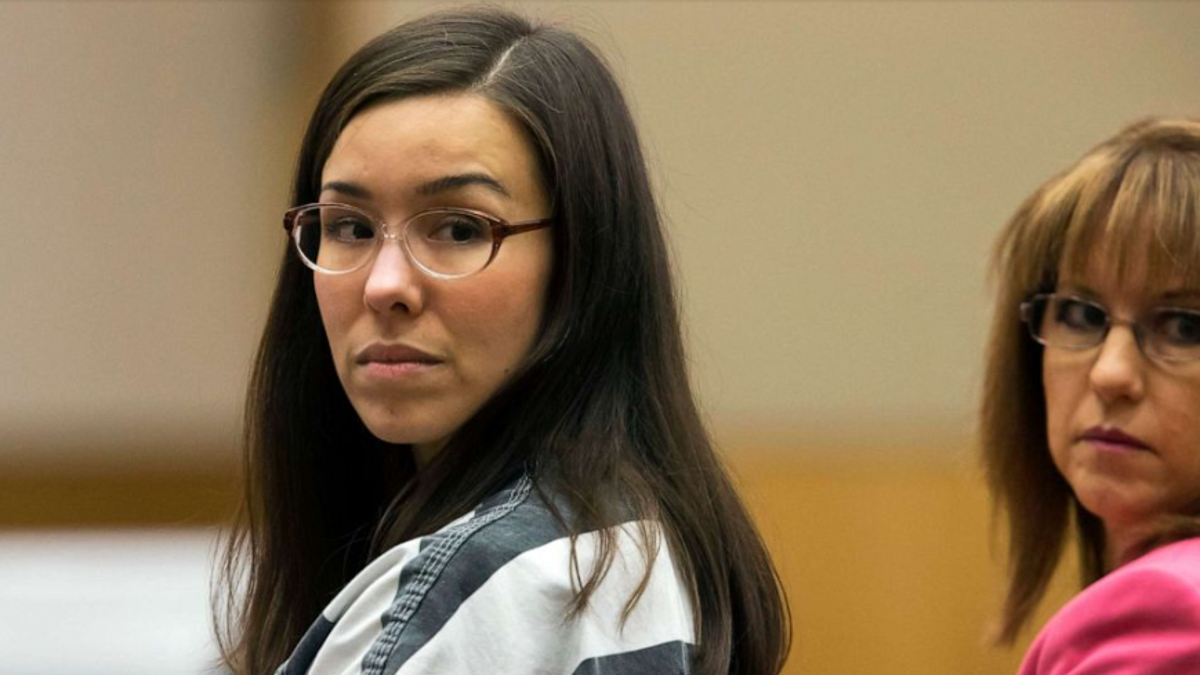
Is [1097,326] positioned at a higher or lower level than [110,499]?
higher

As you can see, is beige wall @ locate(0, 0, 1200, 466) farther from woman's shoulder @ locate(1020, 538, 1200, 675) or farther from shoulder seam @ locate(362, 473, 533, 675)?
shoulder seam @ locate(362, 473, 533, 675)

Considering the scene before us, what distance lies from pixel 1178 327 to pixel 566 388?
65cm

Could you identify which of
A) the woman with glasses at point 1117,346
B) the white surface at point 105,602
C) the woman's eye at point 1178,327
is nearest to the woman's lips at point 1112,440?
the woman with glasses at point 1117,346

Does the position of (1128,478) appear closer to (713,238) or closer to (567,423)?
(567,423)

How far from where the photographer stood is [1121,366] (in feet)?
5.64

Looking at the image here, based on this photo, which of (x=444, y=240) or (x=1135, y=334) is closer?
(x=444, y=240)

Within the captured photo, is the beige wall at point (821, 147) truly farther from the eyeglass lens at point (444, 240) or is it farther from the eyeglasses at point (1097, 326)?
the eyeglass lens at point (444, 240)

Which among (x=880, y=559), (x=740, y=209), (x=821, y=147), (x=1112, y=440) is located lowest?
(x=880, y=559)

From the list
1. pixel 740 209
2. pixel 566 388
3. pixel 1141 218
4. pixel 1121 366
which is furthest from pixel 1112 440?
pixel 740 209

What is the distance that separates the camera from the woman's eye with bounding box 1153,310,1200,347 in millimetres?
1701

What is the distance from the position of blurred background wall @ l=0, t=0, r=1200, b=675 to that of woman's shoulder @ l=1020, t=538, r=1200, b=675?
7.21 feet

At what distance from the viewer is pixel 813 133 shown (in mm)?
3941

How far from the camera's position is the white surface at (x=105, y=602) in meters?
3.65

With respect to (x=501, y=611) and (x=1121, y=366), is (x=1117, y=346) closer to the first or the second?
(x=1121, y=366)
